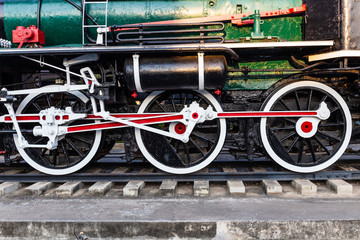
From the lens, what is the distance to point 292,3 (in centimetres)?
290

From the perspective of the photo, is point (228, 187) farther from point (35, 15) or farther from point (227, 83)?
point (35, 15)

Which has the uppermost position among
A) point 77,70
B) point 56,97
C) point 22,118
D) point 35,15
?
point 35,15

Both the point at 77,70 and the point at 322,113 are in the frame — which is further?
the point at 77,70

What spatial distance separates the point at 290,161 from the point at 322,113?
0.64 meters

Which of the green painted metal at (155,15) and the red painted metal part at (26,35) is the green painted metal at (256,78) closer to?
the green painted metal at (155,15)

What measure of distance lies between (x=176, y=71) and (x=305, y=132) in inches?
64.8

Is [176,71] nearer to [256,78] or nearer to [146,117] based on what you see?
[146,117]

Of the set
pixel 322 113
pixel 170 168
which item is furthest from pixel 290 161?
pixel 170 168

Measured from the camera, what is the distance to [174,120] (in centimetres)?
287

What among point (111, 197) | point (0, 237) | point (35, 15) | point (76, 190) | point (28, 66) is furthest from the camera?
point (28, 66)

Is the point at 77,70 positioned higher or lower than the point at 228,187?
higher

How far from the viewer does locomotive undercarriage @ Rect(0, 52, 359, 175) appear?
286 centimetres

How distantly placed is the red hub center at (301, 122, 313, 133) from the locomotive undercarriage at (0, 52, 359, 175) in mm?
11

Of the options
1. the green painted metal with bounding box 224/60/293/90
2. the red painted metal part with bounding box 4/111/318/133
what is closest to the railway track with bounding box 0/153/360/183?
the red painted metal part with bounding box 4/111/318/133
